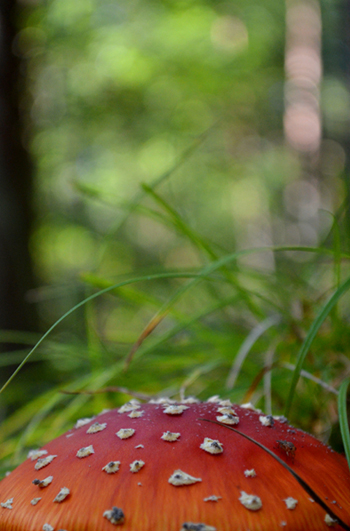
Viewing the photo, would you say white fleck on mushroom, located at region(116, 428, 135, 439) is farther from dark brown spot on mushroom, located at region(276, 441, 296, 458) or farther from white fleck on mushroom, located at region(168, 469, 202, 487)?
dark brown spot on mushroom, located at region(276, 441, 296, 458)

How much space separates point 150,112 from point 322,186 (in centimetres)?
234

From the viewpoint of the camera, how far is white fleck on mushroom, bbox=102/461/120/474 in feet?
1.76

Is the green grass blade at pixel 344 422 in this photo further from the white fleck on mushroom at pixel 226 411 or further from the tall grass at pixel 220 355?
the white fleck on mushroom at pixel 226 411

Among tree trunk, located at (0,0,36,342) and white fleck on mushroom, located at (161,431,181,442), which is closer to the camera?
white fleck on mushroom, located at (161,431,181,442)

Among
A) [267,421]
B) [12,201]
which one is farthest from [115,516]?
[12,201]

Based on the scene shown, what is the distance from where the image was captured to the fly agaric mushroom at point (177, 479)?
0.49 metres

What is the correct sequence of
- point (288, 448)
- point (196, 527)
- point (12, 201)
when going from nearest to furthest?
point (196, 527)
point (288, 448)
point (12, 201)

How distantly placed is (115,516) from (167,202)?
2555 mm

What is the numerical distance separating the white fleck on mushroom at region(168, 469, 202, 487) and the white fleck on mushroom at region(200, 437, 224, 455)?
48 millimetres

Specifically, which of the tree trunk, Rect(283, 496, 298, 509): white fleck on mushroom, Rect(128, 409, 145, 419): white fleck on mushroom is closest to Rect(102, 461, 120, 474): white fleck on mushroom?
Rect(128, 409, 145, 419): white fleck on mushroom

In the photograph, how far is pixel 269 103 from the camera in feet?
21.5

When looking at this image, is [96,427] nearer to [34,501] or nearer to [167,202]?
[34,501]

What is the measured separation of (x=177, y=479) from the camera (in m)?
0.51

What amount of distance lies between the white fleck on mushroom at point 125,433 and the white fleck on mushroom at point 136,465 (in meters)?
0.06
